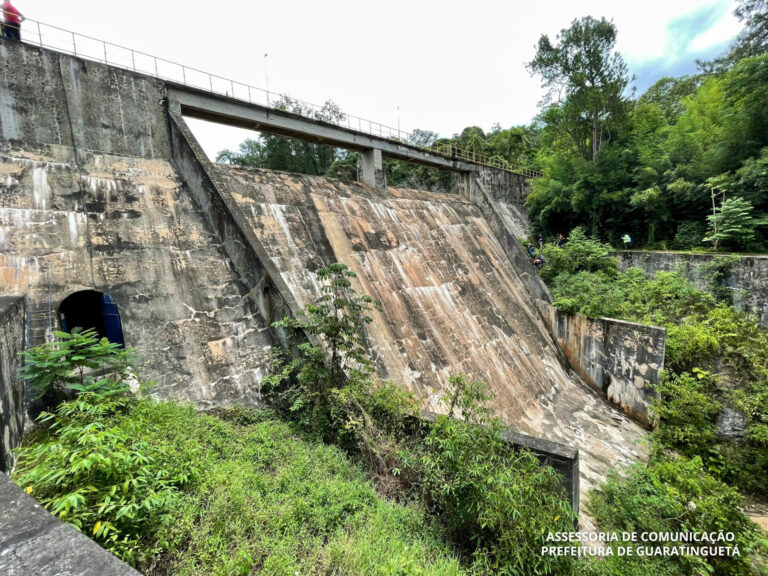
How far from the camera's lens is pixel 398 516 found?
3094mm

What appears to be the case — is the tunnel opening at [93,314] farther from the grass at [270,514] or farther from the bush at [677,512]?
the bush at [677,512]

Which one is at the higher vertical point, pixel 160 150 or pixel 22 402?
pixel 160 150

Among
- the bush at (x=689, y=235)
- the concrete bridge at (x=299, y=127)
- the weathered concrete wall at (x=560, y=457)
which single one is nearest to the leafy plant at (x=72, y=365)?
the weathered concrete wall at (x=560, y=457)

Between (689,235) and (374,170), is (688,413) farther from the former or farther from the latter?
(374,170)

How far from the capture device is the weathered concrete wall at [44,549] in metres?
1.30

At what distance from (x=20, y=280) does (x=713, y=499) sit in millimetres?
9512

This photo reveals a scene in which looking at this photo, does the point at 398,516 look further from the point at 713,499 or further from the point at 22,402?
the point at 713,499

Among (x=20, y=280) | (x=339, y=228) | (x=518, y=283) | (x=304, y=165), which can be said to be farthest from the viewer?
(x=304, y=165)

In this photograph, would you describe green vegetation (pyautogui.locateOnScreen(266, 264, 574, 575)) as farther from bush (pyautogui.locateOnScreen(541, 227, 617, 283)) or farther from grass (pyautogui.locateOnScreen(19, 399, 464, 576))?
bush (pyautogui.locateOnScreen(541, 227, 617, 283))

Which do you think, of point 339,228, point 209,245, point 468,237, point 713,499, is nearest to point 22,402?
point 209,245

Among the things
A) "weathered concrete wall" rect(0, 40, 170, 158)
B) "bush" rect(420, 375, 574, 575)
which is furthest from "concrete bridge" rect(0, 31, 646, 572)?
"bush" rect(420, 375, 574, 575)

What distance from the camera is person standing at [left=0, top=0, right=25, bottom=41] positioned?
4.94m

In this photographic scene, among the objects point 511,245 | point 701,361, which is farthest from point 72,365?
point 701,361

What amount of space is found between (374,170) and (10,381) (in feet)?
31.5
